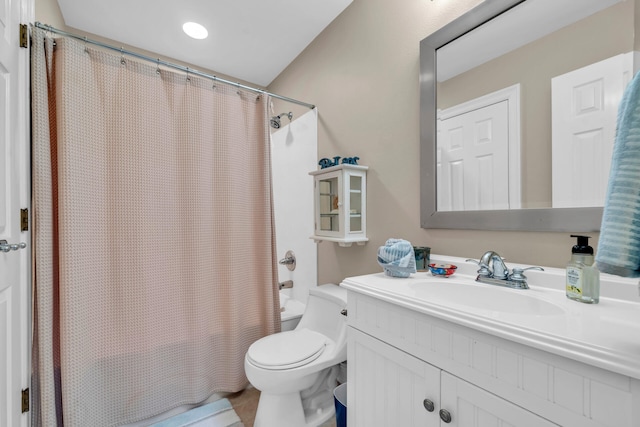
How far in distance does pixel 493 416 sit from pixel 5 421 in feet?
5.10

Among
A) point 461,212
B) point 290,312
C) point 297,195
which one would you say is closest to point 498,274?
point 461,212

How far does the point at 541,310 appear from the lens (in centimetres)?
80

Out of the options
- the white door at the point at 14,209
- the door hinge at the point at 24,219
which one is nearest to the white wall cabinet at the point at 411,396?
the white door at the point at 14,209

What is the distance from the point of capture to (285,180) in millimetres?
2490

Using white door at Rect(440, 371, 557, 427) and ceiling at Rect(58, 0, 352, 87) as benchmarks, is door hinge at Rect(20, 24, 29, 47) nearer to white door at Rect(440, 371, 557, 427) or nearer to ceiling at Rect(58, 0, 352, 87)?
ceiling at Rect(58, 0, 352, 87)

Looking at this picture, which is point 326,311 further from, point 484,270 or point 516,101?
point 516,101

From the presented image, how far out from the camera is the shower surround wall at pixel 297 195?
85.0 inches

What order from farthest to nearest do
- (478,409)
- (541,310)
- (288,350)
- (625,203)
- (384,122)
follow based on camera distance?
(384,122) < (288,350) < (541,310) < (478,409) < (625,203)

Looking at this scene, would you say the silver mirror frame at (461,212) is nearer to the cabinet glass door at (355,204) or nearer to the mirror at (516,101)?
the mirror at (516,101)

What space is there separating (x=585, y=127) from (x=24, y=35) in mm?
2124

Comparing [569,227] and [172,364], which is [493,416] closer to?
[569,227]

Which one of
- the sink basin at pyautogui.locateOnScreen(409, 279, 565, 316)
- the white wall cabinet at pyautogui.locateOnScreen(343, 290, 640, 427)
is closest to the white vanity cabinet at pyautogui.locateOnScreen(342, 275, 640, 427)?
the white wall cabinet at pyautogui.locateOnScreen(343, 290, 640, 427)

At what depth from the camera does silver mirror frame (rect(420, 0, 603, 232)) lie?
2.91 feet

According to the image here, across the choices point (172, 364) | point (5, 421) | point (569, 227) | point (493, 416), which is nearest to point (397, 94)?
point (569, 227)
